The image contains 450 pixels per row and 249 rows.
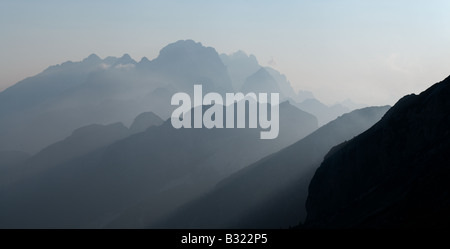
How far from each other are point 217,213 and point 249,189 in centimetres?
1581

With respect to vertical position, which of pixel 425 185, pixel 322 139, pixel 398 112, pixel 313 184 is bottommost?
pixel 425 185

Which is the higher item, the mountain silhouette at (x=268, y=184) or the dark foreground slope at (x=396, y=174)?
the mountain silhouette at (x=268, y=184)

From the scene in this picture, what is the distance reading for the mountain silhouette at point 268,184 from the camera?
144 metres

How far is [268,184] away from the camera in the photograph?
165250mm

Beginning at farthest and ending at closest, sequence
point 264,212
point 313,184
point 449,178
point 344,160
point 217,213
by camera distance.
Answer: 1. point 217,213
2. point 264,212
3. point 313,184
4. point 344,160
5. point 449,178

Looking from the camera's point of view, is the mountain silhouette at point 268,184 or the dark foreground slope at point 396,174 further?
the mountain silhouette at point 268,184

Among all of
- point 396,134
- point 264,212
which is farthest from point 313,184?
point 264,212

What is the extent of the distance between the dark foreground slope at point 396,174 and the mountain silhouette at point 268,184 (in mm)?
56222

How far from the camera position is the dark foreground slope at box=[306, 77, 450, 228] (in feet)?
176

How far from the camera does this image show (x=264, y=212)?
137 meters

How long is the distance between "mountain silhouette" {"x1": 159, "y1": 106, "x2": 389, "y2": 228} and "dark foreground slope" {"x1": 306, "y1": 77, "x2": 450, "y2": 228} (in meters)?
56.2

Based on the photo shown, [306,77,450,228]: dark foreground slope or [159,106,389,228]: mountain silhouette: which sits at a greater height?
[159,106,389,228]: mountain silhouette

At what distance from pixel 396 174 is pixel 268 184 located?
101m
